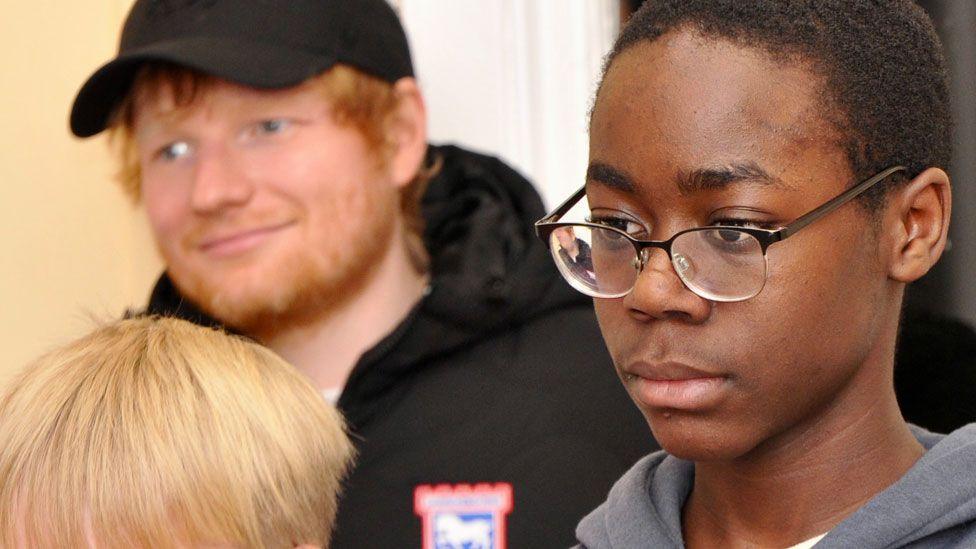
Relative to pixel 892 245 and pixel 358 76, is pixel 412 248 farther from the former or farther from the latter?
pixel 892 245

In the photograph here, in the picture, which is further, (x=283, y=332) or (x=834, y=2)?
(x=283, y=332)

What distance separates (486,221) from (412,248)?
154 millimetres

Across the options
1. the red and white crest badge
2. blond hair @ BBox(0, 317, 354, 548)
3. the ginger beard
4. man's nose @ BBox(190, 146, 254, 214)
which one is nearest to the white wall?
the ginger beard

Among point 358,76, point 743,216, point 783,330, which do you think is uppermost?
point 358,76

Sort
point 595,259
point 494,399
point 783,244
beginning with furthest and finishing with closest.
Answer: point 494,399 < point 595,259 < point 783,244

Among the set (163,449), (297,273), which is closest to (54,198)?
(297,273)

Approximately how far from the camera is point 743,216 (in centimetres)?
126

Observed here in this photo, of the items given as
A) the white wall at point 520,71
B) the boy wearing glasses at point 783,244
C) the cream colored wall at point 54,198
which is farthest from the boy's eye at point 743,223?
the cream colored wall at point 54,198

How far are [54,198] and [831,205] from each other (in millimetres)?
1719

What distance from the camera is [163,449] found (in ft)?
4.99

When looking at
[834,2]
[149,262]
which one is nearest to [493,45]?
[149,262]

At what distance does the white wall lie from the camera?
257 centimetres

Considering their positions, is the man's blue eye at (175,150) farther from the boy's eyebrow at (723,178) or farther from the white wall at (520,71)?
the boy's eyebrow at (723,178)

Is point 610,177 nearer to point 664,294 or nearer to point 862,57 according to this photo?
point 664,294
